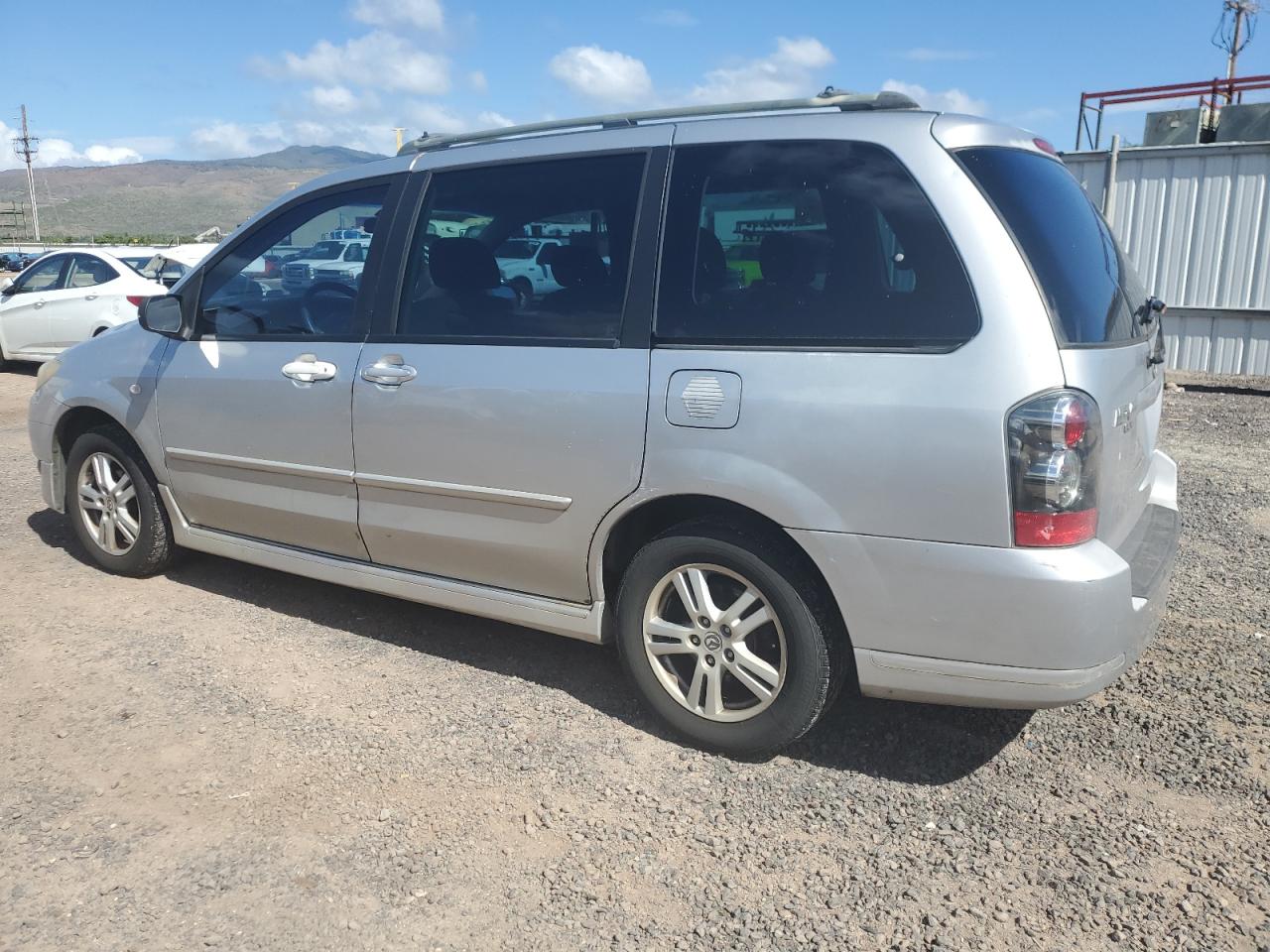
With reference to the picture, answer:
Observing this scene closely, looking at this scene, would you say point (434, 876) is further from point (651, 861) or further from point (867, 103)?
point (867, 103)

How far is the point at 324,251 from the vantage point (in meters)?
4.39

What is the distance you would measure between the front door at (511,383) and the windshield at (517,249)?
0.01m

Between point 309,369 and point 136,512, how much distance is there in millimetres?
1595

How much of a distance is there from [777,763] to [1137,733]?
4.03 ft

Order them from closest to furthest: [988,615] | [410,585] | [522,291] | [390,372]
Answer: [988,615] → [522,291] → [390,372] → [410,585]

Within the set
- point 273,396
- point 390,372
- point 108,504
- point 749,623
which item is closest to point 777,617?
point 749,623

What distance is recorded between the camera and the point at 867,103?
3.24 meters

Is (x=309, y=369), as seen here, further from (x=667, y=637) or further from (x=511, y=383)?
(x=667, y=637)

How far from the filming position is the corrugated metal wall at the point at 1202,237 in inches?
449

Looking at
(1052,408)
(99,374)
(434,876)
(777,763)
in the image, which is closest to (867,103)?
(1052,408)

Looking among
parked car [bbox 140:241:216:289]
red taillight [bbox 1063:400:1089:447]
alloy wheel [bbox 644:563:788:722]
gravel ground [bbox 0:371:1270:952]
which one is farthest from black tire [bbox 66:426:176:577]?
parked car [bbox 140:241:216:289]

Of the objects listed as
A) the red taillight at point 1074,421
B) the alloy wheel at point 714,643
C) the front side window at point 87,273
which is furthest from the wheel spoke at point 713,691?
the front side window at point 87,273

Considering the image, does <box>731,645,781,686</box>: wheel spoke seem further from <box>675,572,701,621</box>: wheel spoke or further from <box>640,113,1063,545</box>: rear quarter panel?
<box>640,113,1063,545</box>: rear quarter panel

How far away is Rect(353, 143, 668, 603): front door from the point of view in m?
3.40
